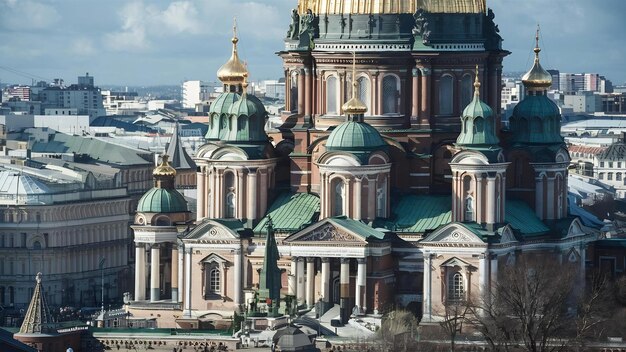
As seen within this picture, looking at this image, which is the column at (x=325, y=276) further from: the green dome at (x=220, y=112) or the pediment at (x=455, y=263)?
the green dome at (x=220, y=112)

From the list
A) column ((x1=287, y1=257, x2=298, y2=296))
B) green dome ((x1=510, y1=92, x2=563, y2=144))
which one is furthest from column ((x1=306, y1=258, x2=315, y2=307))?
green dome ((x1=510, y1=92, x2=563, y2=144))

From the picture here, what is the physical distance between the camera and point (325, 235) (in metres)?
126

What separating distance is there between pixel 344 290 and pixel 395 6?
13.2 metres

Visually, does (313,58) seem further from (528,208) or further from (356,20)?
(528,208)

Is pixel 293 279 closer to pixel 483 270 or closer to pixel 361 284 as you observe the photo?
pixel 361 284

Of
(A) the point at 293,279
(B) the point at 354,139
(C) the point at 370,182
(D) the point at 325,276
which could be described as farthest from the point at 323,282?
(B) the point at 354,139

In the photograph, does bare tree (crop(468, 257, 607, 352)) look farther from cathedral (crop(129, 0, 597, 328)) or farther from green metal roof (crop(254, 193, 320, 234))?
green metal roof (crop(254, 193, 320, 234))

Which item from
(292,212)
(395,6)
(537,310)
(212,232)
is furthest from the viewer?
(395,6)

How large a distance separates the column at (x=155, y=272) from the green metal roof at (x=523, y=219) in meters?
15.8

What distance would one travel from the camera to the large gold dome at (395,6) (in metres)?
130

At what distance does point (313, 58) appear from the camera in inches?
5177

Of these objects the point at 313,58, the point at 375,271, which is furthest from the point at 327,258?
the point at 313,58

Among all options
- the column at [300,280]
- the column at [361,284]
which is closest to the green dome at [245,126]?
the column at [300,280]

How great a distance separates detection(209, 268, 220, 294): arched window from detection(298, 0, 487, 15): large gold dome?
1219cm
